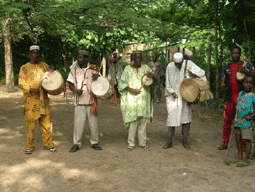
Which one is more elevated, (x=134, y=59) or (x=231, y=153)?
(x=134, y=59)

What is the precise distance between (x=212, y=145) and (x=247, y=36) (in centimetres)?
309

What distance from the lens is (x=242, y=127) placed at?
16.3 feet

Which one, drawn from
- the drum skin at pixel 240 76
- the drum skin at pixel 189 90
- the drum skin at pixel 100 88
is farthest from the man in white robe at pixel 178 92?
the drum skin at pixel 100 88

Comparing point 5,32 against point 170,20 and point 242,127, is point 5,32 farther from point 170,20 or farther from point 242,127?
point 242,127

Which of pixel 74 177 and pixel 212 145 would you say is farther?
pixel 212 145

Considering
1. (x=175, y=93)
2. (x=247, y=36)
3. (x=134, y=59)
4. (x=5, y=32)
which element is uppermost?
(x=5, y=32)

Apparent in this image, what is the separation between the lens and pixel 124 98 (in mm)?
6070

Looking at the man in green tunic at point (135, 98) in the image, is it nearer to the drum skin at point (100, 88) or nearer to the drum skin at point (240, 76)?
the drum skin at point (100, 88)

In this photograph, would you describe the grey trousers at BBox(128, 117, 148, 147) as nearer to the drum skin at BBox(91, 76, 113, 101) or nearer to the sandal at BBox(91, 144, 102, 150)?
the sandal at BBox(91, 144, 102, 150)

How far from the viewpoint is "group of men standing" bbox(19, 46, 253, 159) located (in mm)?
5609

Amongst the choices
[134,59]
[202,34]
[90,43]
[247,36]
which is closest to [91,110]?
[134,59]

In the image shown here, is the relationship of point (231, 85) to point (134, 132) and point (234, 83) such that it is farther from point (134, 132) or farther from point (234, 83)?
point (134, 132)

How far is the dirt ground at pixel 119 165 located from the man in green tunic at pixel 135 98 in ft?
1.37

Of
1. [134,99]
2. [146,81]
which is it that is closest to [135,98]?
[134,99]
